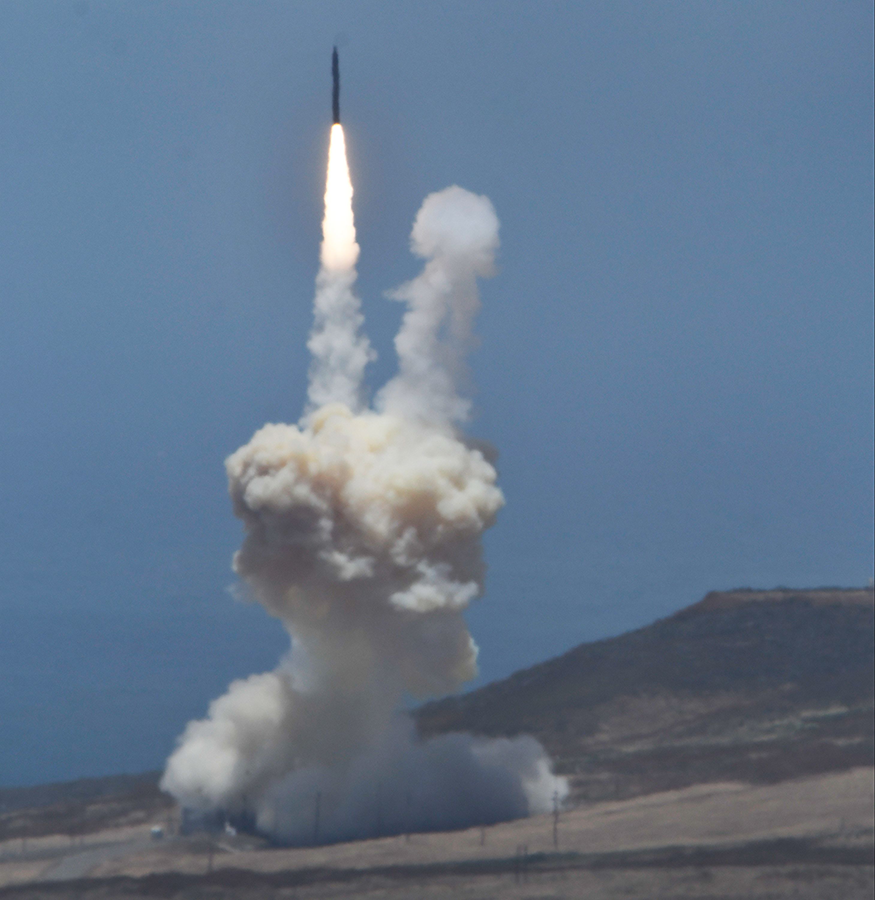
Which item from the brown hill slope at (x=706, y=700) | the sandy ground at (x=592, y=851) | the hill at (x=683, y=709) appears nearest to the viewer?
the sandy ground at (x=592, y=851)

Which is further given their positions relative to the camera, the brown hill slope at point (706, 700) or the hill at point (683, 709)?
the brown hill slope at point (706, 700)

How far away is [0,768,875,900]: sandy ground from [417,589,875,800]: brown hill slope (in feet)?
15.1

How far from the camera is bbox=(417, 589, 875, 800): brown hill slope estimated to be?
294 feet

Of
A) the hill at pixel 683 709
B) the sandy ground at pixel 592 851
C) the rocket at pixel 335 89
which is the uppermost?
the rocket at pixel 335 89

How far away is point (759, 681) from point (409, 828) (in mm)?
45207

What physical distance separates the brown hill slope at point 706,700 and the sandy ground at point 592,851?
15.1 ft

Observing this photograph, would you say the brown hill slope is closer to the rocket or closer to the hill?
the hill

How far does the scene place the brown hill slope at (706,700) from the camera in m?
89.8

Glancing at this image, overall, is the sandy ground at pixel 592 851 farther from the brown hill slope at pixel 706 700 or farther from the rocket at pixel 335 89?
the rocket at pixel 335 89

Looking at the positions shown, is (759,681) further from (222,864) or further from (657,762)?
(222,864)

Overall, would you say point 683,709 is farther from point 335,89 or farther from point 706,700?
point 335,89

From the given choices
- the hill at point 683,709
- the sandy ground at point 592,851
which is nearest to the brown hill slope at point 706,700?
the hill at point 683,709

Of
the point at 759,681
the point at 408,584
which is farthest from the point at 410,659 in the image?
the point at 759,681

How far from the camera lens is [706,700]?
10919cm
